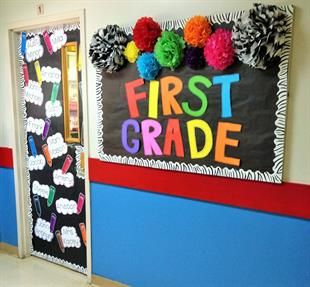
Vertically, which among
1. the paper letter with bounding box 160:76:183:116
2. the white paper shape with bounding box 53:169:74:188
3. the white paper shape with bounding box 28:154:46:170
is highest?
the paper letter with bounding box 160:76:183:116

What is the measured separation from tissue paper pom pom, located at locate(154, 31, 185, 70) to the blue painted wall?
188cm

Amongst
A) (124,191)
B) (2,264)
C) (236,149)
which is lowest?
(2,264)

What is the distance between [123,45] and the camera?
214 centimetres

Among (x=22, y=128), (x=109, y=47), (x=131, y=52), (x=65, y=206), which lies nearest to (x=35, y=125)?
(x=22, y=128)

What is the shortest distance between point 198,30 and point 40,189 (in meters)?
2.00

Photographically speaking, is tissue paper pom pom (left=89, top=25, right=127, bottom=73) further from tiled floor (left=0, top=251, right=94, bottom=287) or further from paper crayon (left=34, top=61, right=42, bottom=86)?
tiled floor (left=0, top=251, right=94, bottom=287)

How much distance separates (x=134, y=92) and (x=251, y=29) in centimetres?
85

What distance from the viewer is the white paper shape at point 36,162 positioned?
2.91m

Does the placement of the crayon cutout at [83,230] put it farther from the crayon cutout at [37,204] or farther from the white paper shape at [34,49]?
the white paper shape at [34,49]

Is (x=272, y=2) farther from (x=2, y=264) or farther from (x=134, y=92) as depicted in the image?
(x=2, y=264)

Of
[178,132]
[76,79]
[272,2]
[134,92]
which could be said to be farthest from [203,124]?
[76,79]

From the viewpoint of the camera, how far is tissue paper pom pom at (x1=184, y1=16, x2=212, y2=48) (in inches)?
72.0

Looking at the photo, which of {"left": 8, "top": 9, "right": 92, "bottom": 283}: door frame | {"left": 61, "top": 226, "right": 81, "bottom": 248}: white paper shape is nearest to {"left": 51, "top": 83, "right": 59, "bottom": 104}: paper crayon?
{"left": 8, "top": 9, "right": 92, "bottom": 283}: door frame

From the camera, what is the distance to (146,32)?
1.99 metres
